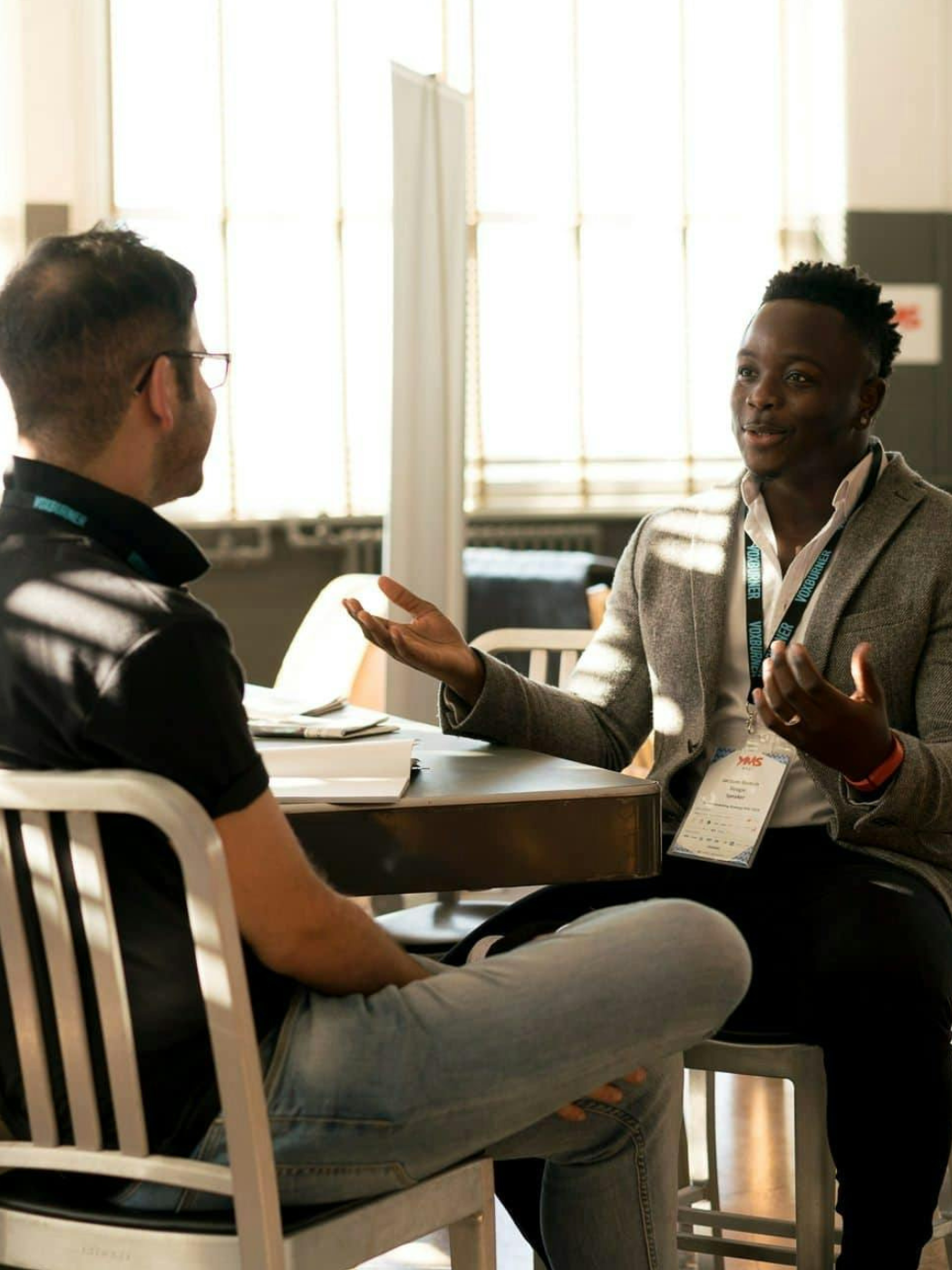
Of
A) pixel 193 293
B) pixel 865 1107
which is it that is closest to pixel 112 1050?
pixel 193 293

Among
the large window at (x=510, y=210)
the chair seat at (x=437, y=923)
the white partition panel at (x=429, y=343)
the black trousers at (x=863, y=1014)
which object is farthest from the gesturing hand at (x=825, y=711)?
the large window at (x=510, y=210)

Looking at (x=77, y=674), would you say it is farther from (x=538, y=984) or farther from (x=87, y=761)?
(x=538, y=984)

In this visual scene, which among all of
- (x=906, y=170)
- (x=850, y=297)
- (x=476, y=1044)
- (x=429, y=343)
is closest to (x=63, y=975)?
(x=476, y=1044)

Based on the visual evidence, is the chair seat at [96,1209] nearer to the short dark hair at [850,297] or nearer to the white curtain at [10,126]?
the short dark hair at [850,297]

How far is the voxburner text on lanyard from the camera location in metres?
2.00

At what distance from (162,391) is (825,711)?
777 mm

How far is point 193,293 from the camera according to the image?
1.46 metres

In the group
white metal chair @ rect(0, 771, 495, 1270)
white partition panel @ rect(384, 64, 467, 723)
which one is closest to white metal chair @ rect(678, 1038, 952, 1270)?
white metal chair @ rect(0, 771, 495, 1270)

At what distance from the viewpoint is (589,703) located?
2.30 metres

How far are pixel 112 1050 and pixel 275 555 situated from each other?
580cm

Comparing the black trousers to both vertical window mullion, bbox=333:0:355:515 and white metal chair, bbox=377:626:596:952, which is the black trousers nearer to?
white metal chair, bbox=377:626:596:952

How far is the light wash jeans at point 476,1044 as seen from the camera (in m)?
1.26

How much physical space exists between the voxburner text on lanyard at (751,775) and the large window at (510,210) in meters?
4.76

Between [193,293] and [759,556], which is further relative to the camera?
[759,556]
